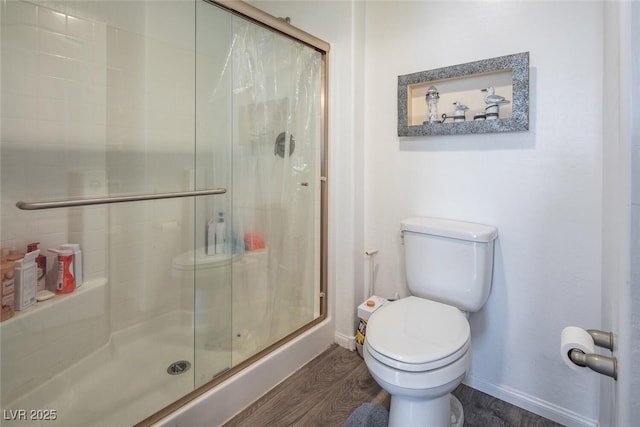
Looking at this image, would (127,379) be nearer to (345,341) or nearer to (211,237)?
(211,237)

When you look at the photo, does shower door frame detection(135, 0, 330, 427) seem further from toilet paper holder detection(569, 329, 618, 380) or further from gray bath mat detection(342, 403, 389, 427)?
toilet paper holder detection(569, 329, 618, 380)

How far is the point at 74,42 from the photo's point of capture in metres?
1.37

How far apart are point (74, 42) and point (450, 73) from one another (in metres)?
1.70

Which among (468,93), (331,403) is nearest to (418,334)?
(331,403)

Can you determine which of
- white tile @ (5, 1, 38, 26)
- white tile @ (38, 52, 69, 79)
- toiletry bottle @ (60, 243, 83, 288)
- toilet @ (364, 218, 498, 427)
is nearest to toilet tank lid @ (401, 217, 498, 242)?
toilet @ (364, 218, 498, 427)

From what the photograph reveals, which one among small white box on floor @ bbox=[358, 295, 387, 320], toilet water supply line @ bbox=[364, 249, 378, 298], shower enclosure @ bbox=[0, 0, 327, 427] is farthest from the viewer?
toilet water supply line @ bbox=[364, 249, 378, 298]

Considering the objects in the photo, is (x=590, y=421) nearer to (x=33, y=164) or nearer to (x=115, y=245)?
(x=115, y=245)

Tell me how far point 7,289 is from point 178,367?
27.3 inches

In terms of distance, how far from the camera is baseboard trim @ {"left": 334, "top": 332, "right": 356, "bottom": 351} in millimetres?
1874

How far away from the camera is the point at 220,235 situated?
153 cm

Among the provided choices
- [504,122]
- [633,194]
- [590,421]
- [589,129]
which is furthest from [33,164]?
[590,421]

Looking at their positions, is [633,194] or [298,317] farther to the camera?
[298,317]

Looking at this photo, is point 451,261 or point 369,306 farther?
point 369,306

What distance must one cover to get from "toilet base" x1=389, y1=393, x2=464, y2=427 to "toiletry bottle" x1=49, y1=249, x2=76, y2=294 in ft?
4.75
